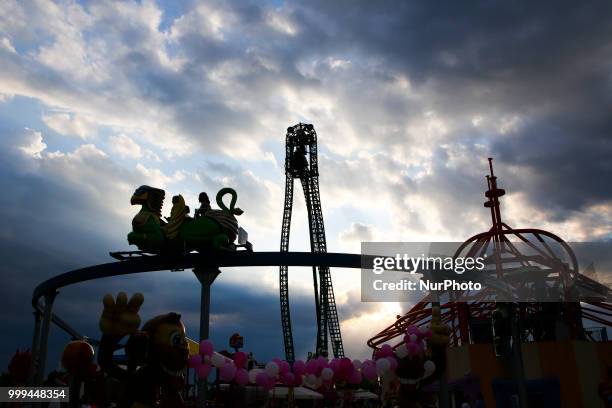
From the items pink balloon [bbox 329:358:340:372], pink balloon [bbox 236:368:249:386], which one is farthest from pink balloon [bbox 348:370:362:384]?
pink balloon [bbox 236:368:249:386]

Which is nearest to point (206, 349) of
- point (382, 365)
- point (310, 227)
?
point (382, 365)

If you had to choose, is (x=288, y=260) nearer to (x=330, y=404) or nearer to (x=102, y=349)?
(x=330, y=404)

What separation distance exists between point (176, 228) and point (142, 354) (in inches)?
242

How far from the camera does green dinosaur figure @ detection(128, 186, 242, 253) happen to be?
16609mm

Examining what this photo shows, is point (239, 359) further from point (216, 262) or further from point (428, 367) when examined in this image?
point (428, 367)

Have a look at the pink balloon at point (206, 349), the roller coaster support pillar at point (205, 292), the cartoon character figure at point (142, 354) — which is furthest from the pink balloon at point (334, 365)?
the cartoon character figure at point (142, 354)

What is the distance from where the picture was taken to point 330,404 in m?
17.5

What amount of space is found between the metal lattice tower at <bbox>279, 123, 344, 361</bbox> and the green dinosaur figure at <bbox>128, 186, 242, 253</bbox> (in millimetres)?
27223

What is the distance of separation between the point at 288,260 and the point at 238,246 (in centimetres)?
170

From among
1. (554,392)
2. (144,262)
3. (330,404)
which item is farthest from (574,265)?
(144,262)

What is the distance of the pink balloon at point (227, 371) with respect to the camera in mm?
13516

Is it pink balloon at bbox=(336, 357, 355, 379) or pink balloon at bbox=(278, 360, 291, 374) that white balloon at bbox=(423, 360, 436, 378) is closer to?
pink balloon at bbox=(336, 357, 355, 379)

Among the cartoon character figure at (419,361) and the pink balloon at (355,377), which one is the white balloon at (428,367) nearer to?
the cartoon character figure at (419,361)

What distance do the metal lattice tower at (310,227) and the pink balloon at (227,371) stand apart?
2994 centimetres
